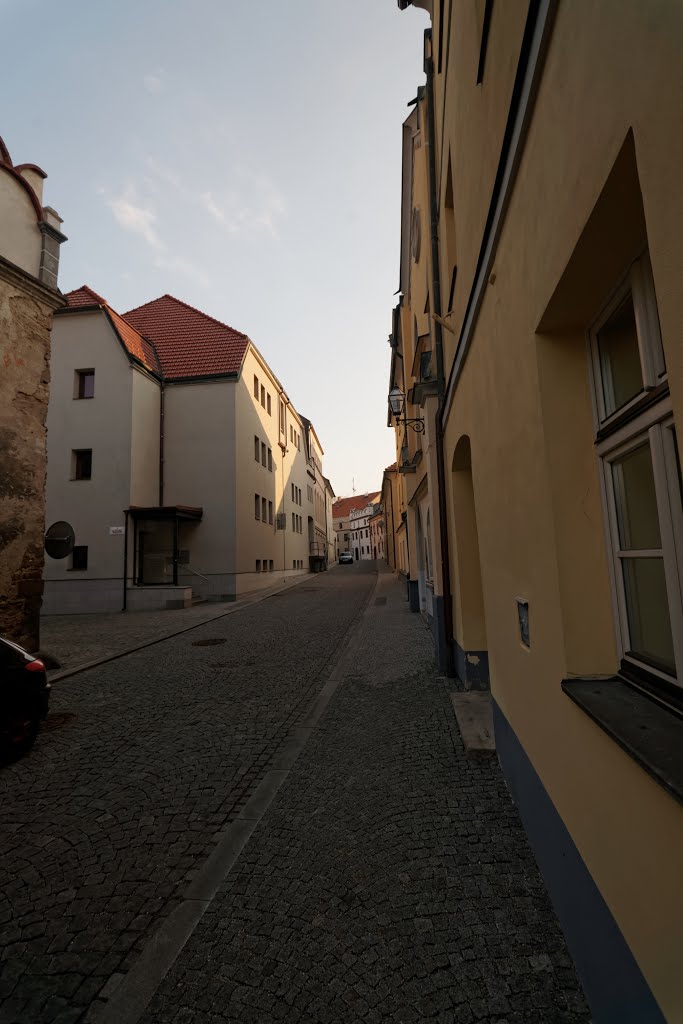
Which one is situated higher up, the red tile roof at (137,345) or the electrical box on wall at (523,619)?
the red tile roof at (137,345)

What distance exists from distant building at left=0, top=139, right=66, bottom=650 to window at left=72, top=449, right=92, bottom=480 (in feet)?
31.9

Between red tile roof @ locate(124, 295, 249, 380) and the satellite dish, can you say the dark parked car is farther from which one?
red tile roof @ locate(124, 295, 249, 380)

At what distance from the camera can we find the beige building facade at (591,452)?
130 centimetres

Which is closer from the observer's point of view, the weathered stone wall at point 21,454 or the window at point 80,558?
the weathered stone wall at point 21,454

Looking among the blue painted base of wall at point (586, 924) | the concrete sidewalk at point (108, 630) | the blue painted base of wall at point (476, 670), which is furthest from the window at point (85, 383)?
the blue painted base of wall at point (586, 924)

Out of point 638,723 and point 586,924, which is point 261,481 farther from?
point 638,723

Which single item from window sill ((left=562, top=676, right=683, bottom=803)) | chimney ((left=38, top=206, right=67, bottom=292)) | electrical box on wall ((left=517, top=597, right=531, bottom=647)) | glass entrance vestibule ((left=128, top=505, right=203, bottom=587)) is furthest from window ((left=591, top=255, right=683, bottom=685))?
glass entrance vestibule ((left=128, top=505, right=203, bottom=587))

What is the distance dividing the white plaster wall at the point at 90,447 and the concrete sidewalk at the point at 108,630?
1648mm

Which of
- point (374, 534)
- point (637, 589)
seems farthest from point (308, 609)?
point (374, 534)

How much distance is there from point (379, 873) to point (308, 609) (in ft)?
43.0

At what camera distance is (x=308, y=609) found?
1574 cm

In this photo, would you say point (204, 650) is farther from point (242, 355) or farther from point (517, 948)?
point (242, 355)

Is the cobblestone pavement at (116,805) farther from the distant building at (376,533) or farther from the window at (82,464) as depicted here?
the distant building at (376,533)

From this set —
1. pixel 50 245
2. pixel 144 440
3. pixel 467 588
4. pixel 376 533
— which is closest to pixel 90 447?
pixel 144 440
